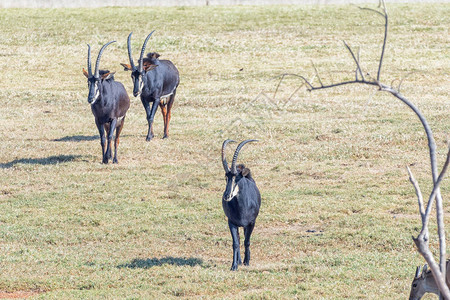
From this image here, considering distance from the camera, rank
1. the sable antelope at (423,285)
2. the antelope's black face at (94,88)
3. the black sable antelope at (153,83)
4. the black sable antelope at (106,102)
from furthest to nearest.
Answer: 1. the black sable antelope at (153,83)
2. the black sable antelope at (106,102)
3. the antelope's black face at (94,88)
4. the sable antelope at (423,285)

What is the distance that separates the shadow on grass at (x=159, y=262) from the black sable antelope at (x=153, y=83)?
9.22 m

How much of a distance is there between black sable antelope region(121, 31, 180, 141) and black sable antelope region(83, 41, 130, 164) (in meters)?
1.30

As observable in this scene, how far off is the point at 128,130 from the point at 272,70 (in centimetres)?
1348

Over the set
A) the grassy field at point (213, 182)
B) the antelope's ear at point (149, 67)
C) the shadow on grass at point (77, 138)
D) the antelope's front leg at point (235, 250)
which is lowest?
the shadow on grass at point (77, 138)

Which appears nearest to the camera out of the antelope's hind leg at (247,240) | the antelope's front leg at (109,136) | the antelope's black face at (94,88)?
the antelope's hind leg at (247,240)

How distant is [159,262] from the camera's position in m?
11.3

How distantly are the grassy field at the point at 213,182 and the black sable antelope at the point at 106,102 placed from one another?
2.68 feet

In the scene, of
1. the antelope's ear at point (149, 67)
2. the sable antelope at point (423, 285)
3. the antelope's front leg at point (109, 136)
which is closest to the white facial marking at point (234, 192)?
the sable antelope at point (423, 285)

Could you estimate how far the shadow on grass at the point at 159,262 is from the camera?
1106cm

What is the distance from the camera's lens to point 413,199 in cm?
1498

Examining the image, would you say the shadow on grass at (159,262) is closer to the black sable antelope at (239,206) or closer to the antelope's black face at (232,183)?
the black sable antelope at (239,206)

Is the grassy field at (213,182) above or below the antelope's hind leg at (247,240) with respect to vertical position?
below

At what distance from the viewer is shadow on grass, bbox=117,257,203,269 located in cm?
1106

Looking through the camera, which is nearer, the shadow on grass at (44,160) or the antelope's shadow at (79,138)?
the shadow on grass at (44,160)
